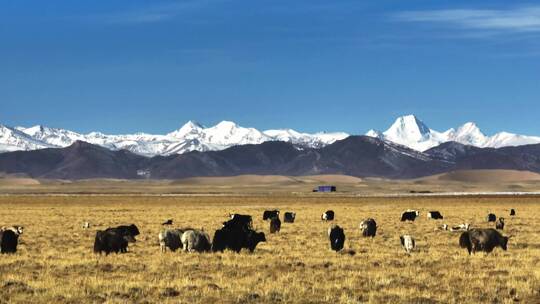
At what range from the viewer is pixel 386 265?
1027 inches

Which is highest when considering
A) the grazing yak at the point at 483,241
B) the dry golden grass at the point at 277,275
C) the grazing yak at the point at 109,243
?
the grazing yak at the point at 483,241

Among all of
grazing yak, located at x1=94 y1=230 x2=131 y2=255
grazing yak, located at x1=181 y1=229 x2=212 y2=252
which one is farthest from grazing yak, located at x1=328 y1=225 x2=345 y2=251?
grazing yak, located at x1=94 y1=230 x2=131 y2=255

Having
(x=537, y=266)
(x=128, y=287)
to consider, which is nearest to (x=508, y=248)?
(x=537, y=266)

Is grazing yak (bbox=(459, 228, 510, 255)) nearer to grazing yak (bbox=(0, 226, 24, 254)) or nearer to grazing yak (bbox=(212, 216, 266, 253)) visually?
grazing yak (bbox=(212, 216, 266, 253))

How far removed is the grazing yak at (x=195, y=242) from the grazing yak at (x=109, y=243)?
87.6 inches

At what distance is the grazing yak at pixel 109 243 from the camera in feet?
97.0

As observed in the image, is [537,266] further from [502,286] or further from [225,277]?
[225,277]

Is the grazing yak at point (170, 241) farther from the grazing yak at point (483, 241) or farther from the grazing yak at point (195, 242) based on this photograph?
the grazing yak at point (483, 241)

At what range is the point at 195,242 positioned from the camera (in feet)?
97.5

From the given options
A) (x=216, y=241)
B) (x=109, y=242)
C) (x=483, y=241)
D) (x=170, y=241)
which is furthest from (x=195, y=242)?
(x=483, y=241)

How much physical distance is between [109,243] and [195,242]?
121 inches

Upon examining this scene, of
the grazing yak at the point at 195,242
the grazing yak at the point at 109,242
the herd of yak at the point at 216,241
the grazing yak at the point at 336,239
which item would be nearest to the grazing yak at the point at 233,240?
the herd of yak at the point at 216,241

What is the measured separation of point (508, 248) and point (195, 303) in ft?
57.6

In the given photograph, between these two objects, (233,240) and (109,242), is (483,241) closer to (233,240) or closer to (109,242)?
(233,240)
